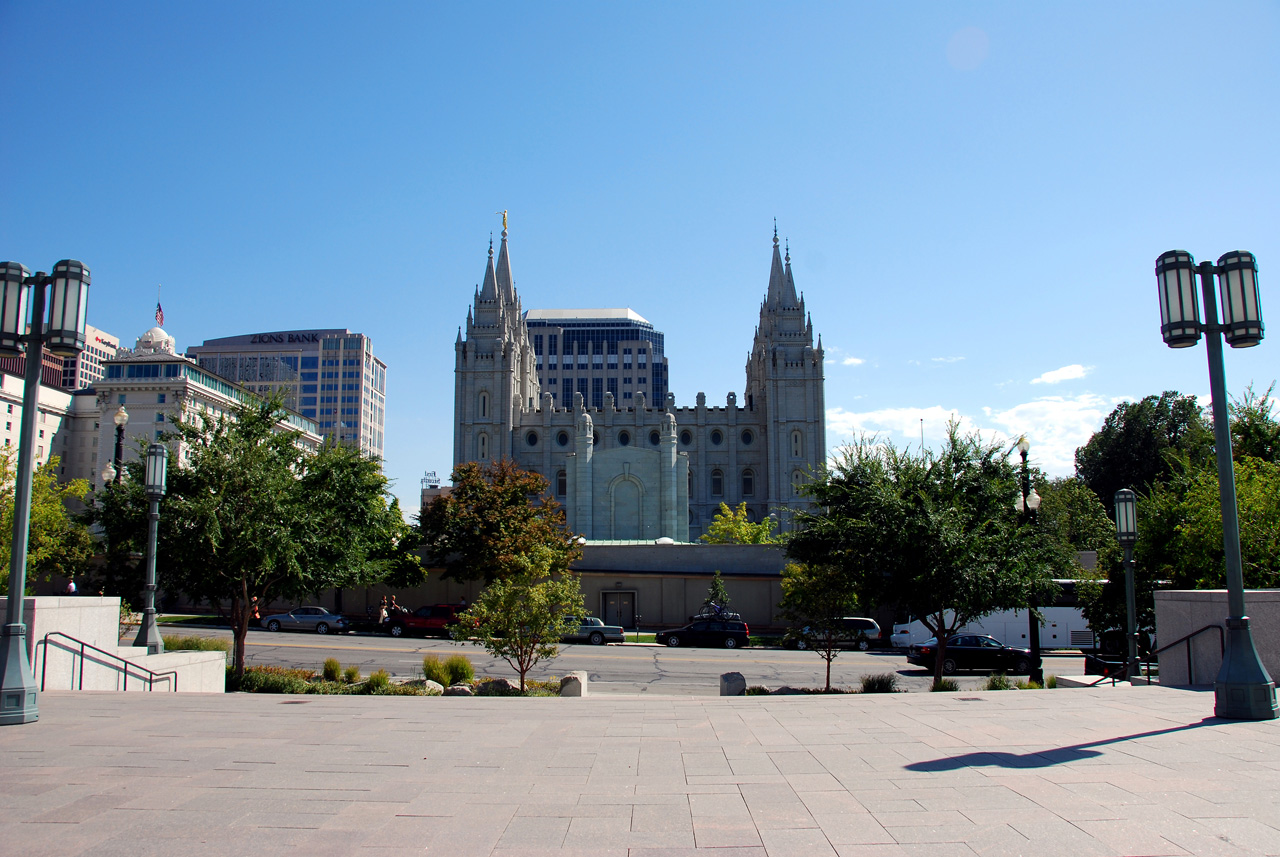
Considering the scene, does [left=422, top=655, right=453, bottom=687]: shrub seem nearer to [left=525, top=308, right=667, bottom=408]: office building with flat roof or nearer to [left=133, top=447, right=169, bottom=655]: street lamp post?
[left=133, top=447, right=169, bottom=655]: street lamp post

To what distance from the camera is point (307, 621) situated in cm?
3606

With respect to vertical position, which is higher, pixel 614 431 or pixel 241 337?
pixel 241 337

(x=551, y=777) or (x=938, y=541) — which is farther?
(x=938, y=541)

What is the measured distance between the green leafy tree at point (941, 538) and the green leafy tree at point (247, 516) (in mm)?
13001

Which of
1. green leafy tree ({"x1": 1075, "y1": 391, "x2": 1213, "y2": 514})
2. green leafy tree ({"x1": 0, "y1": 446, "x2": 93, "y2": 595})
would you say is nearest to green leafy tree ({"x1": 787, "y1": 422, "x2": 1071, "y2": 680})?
green leafy tree ({"x1": 0, "y1": 446, "x2": 93, "y2": 595})

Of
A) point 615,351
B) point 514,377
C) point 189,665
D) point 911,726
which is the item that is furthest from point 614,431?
point 911,726

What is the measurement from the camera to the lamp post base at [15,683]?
352 inches

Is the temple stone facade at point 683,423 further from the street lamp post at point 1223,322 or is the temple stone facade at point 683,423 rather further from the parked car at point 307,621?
the street lamp post at point 1223,322

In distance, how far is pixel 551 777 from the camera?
22.7ft

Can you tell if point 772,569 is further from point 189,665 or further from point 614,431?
point 614,431

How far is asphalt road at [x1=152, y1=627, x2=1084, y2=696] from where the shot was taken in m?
21.8

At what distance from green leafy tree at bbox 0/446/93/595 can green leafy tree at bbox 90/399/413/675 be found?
10.8 m

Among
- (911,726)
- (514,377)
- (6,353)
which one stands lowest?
(911,726)

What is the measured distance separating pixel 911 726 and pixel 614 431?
8272cm
